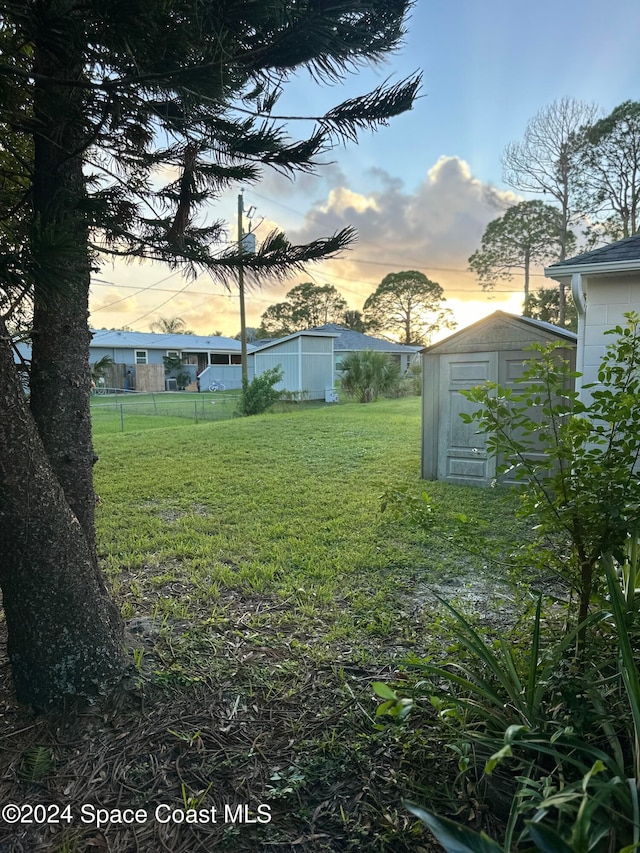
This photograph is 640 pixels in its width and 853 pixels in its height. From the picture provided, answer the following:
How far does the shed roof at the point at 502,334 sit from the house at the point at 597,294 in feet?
2.34

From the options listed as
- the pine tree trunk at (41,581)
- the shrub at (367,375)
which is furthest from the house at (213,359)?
the pine tree trunk at (41,581)

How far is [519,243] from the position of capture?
21938mm

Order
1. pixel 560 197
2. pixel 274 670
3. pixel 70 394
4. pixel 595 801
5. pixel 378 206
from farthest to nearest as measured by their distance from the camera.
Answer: pixel 560 197
pixel 378 206
pixel 274 670
pixel 70 394
pixel 595 801

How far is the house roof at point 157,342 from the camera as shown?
1015 inches

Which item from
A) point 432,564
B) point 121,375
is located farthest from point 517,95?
point 121,375

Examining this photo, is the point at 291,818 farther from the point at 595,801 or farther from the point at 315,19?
the point at 315,19

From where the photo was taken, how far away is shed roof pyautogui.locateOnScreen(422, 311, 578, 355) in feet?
17.5

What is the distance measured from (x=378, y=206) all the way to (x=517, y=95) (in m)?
3.84

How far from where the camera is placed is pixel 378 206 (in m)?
9.17

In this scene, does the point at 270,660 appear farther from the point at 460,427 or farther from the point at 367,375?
the point at 367,375

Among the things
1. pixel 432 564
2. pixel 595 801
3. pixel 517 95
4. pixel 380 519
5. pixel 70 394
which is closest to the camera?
pixel 595 801

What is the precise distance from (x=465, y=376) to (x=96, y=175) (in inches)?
181

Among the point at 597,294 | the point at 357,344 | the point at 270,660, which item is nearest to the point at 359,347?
the point at 357,344

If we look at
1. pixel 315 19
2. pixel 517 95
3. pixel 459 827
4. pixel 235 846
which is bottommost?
pixel 235 846
